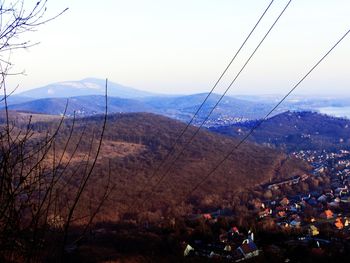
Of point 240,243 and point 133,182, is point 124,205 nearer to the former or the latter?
point 133,182

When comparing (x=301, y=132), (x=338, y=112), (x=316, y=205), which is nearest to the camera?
(x=316, y=205)

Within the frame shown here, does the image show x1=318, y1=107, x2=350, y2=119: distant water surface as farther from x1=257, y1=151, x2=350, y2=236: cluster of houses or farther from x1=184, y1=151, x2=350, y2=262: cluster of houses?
x1=257, y1=151, x2=350, y2=236: cluster of houses

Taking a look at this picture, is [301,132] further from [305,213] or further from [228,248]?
[228,248]

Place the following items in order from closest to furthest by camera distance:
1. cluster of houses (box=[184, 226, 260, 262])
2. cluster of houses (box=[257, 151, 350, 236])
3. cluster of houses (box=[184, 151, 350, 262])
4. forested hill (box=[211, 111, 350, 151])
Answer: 1. cluster of houses (box=[184, 226, 260, 262])
2. cluster of houses (box=[184, 151, 350, 262])
3. cluster of houses (box=[257, 151, 350, 236])
4. forested hill (box=[211, 111, 350, 151])

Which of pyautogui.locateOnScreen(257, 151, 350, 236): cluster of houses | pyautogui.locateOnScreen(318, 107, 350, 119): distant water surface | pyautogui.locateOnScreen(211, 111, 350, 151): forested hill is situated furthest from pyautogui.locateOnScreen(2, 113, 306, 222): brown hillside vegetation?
pyautogui.locateOnScreen(318, 107, 350, 119): distant water surface

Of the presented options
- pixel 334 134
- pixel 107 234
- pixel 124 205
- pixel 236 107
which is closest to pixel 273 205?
pixel 124 205

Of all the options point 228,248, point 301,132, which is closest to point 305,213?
point 228,248
